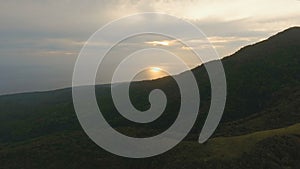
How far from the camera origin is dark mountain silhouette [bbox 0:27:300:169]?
155 ft

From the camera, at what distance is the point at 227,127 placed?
70812 millimetres

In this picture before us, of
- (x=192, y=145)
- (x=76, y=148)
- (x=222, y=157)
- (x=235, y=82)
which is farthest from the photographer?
(x=235, y=82)

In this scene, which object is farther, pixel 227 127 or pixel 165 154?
pixel 227 127

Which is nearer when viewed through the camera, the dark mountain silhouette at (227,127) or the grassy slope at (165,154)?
the grassy slope at (165,154)

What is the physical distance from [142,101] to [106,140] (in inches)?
2314

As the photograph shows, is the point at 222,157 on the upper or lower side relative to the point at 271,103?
upper

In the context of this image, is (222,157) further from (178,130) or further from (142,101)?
(142,101)

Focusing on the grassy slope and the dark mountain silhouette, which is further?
the dark mountain silhouette

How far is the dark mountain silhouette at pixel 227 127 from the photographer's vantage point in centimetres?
4709

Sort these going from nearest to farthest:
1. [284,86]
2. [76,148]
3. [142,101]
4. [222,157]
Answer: [222,157], [76,148], [284,86], [142,101]

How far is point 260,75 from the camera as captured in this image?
104438 mm

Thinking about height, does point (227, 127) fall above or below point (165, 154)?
below

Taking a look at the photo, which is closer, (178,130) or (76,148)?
(76,148)

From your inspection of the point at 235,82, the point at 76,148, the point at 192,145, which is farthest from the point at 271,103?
the point at 76,148
